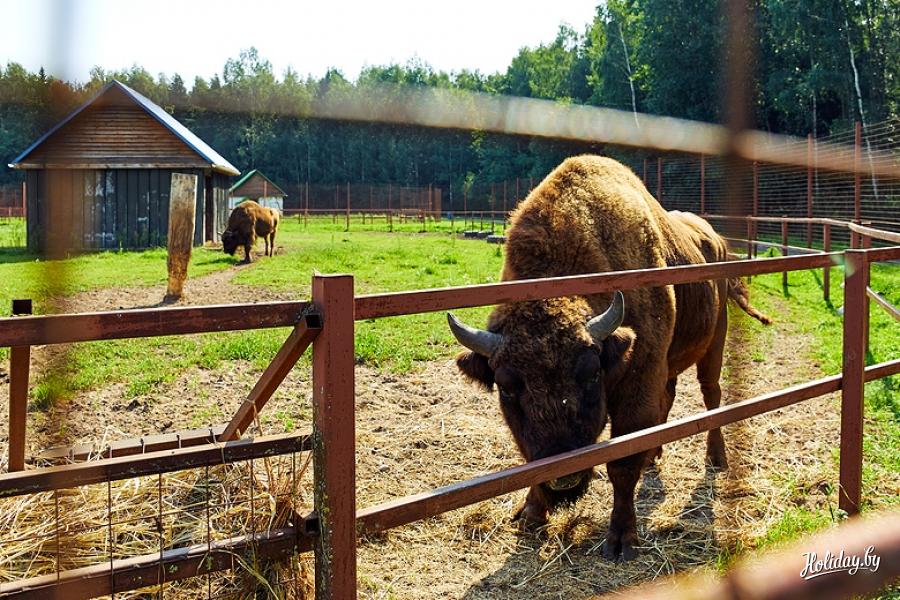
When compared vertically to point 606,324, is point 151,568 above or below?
below

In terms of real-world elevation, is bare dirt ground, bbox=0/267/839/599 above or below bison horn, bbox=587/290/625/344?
below

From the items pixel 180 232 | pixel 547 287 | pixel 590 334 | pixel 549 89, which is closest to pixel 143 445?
pixel 547 287

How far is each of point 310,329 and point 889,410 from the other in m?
5.41

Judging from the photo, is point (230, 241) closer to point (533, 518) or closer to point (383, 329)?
point (383, 329)

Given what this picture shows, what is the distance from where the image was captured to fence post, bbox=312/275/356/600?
6.64ft

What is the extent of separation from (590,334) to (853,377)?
1547mm

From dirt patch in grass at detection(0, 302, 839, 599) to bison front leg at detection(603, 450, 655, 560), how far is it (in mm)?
98

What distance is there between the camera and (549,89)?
59531 mm

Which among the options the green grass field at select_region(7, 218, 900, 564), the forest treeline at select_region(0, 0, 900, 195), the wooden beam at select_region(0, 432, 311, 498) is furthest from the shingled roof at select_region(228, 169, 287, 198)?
the wooden beam at select_region(0, 432, 311, 498)

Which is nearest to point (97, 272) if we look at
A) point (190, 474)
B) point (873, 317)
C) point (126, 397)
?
point (126, 397)

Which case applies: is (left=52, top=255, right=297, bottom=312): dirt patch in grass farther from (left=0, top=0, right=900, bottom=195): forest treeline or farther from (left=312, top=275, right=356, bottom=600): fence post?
(left=312, top=275, right=356, bottom=600): fence post

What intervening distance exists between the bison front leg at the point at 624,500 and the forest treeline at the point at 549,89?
1837 mm

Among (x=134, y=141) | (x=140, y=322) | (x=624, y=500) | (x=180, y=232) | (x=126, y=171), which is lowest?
(x=624, y=500)

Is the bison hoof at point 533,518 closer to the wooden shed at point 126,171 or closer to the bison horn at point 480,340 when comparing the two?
the bison horn at point 480,340
